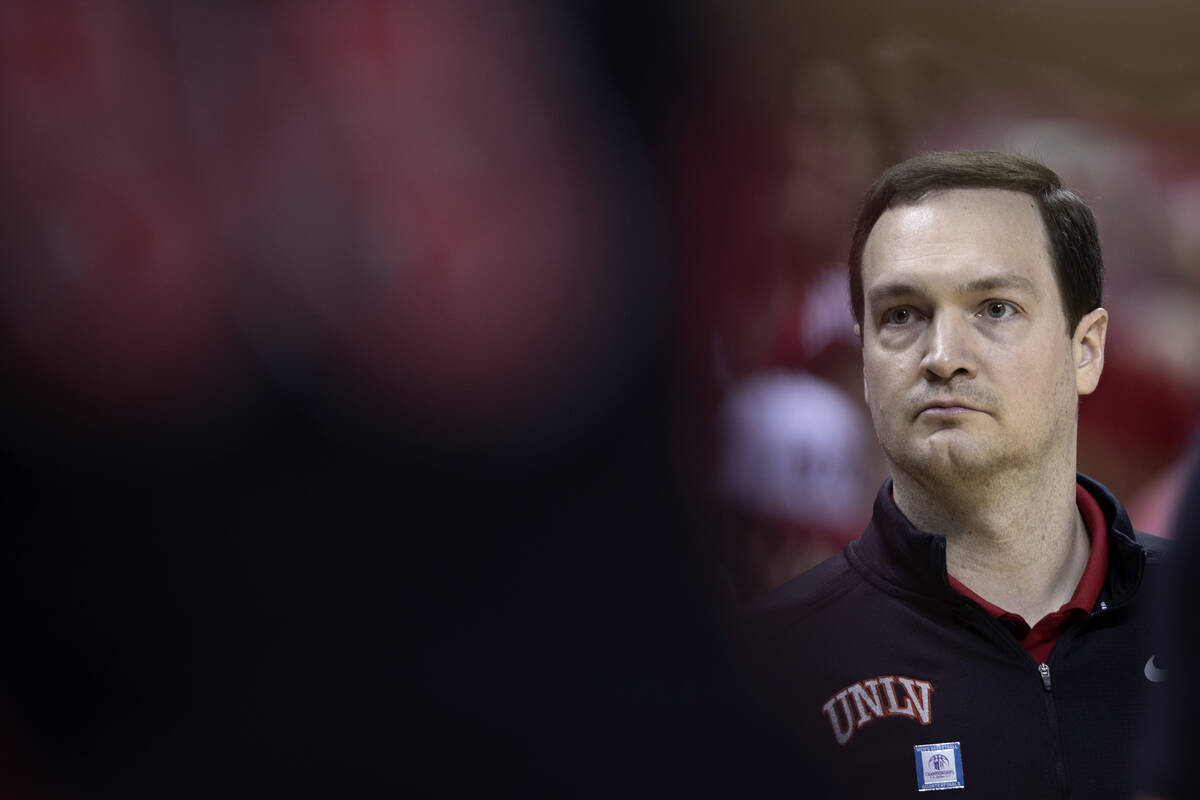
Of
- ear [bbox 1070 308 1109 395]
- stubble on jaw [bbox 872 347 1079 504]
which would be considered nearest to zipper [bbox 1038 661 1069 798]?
stubble on jaw [bbox 872 347 1079 504]

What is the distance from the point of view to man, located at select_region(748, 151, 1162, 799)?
109 cm

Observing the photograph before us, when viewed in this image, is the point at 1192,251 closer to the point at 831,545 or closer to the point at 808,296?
the point at 808,296

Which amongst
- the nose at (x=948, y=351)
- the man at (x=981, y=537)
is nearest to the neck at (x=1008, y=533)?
the man at (x=981, y=537)

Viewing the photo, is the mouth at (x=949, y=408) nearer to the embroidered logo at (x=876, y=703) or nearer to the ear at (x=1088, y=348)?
the ear at (x=1088, y=348)

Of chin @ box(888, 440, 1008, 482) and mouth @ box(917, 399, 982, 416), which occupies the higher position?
mouth @ box(917, 399, 982, 416)

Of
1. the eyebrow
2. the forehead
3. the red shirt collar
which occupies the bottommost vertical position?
the red shirt collar

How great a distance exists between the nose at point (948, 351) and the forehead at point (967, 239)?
4 centimetres

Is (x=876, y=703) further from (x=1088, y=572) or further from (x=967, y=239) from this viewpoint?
(x=967, y=239)

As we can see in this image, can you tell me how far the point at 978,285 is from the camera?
1.11 metres

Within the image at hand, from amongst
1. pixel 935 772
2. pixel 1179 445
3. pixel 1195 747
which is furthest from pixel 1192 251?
pixel 1195 747

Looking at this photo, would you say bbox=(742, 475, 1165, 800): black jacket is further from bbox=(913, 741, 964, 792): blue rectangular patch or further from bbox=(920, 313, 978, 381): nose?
bbox=(920, 313, 978, 381): nose

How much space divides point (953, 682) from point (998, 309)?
36cm

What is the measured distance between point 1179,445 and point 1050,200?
726mm

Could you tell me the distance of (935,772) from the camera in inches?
42.6
